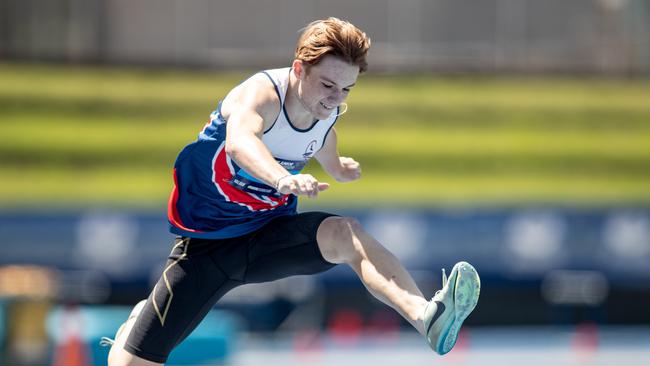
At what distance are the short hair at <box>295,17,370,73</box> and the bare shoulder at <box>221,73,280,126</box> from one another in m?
0.21

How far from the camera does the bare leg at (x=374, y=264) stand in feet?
15.3

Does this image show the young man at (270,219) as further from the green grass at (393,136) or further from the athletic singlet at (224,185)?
the green grass at (393,136)

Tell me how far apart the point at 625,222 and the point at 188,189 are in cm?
941

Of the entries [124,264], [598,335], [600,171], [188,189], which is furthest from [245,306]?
[188,189]

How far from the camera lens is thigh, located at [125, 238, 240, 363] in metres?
5.15

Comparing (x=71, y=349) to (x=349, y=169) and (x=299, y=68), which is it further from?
(x=299, y=68)

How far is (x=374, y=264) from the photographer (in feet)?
15.5

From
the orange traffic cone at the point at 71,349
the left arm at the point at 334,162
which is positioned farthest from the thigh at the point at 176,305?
the orange traffic cone at the point at 71,349

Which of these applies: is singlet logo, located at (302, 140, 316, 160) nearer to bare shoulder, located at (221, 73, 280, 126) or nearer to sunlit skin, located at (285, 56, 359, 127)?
sunlit skin, located at (285, 56, 359, 127)

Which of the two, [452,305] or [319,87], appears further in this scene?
[319,87]

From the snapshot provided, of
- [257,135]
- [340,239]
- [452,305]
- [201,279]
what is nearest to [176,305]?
[201,279]

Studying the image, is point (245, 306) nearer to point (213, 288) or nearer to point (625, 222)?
point (625, 222)

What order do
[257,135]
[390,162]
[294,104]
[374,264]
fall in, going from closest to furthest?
[257,135] < [374,264] < [294,104] < [390,162]

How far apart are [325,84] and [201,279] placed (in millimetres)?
1171
